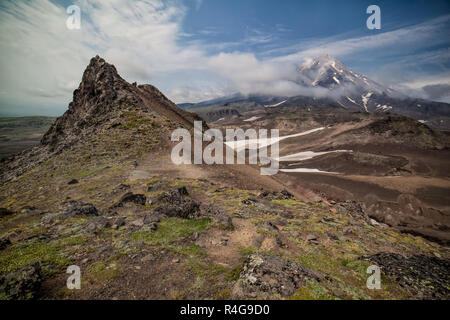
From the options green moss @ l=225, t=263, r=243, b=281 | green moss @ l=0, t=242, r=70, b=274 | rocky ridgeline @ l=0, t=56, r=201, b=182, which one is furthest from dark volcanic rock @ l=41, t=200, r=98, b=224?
rocky ridgeline @ l=0, t=56, r=201, b=182

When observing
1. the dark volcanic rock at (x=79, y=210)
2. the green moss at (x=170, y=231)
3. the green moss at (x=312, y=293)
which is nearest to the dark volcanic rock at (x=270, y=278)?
the green moss at (x=312, y=293)

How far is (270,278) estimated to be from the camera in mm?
7762

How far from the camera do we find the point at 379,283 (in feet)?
29.1

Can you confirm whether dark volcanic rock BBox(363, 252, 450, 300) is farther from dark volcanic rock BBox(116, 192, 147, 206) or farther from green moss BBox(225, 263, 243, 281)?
dark volcanic rock BBox(116, 192, 147, 206)

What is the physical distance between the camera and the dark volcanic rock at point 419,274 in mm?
8539

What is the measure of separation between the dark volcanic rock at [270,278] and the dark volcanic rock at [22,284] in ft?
21.8

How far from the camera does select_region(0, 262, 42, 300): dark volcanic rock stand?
6.55m

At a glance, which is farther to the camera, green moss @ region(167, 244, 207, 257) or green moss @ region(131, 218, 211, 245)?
green moss @ region(131, 218, 211, 245)

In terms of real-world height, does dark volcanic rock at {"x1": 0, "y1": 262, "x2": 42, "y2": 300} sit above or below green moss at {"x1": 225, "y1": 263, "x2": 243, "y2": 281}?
above

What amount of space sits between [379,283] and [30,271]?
1342 centimetres

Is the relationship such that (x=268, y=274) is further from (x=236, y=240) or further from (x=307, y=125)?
(x=307, y=125)

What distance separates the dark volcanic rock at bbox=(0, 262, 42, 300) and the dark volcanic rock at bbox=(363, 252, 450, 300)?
13.9m

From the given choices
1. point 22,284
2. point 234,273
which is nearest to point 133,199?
point 22,284

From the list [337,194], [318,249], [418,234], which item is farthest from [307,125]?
[318,249]
